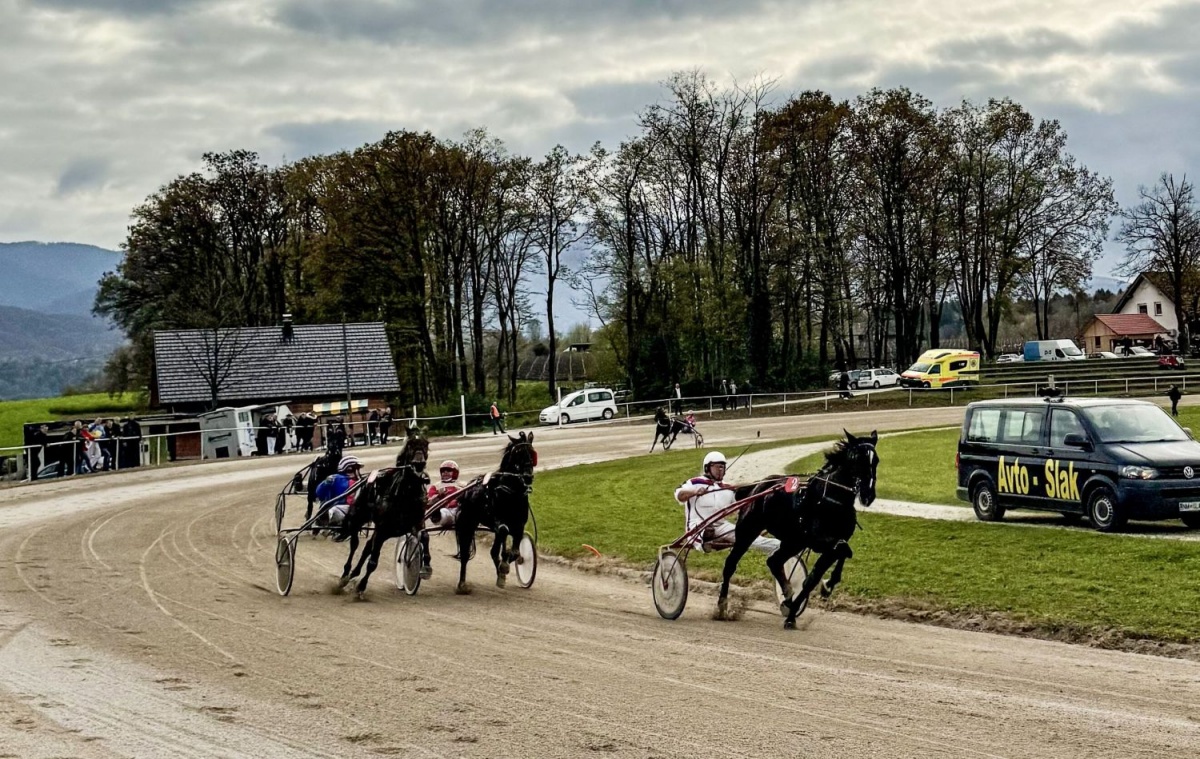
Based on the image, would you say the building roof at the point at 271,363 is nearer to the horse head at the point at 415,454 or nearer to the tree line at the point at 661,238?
the tree line at the point at 661,238

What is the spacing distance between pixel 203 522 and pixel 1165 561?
15940 millimetres

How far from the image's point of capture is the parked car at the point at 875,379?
67.0 m

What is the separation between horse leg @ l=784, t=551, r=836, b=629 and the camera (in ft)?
35.4

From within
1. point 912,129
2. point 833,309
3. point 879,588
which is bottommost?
point 879,588

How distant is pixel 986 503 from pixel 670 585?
26.8ft

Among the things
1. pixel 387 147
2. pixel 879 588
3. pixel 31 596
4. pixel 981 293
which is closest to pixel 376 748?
pixel 879 588

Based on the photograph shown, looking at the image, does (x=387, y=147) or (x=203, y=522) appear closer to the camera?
(x=203, y=522)

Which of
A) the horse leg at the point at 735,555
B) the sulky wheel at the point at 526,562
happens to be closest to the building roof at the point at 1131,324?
the sulky wheel at the point at 526,562

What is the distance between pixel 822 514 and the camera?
35.2 feet

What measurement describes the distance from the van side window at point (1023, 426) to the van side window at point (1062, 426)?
228mm

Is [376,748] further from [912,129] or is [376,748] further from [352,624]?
[912,129]

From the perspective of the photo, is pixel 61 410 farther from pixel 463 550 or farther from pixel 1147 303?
pixel 1147 303

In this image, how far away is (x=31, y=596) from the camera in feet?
45.1

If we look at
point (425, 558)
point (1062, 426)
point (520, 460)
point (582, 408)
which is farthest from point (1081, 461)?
point (582, 408)
